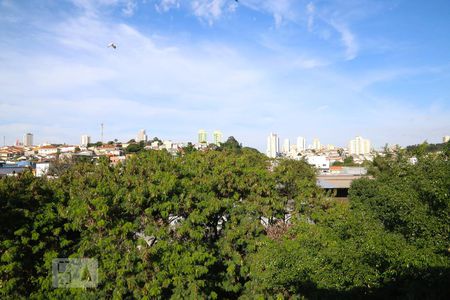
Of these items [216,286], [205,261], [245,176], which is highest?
[245,176]

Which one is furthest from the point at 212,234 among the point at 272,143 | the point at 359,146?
the point at 359,146

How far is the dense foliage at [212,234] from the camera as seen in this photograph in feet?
21.1

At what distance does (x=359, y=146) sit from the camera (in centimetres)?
13250

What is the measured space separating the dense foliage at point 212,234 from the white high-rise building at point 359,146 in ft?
415

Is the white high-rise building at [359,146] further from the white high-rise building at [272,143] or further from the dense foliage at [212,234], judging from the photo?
the dense foliage at [212,234]

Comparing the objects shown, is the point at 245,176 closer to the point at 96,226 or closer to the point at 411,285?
the point at 96,226

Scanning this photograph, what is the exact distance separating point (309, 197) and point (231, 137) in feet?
150

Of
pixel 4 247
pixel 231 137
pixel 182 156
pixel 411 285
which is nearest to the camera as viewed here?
pixel 411 285

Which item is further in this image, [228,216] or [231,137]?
[231,137]

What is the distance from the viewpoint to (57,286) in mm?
7637

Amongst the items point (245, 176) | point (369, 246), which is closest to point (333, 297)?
point (369, 246)

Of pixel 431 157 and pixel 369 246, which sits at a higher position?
pixel 431 157

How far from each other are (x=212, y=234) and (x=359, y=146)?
13237 centimetres

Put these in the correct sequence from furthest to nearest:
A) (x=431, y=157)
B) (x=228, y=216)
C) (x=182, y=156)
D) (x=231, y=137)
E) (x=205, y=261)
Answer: (x=231, y=137)
(x=431, y=157)
(x=182, y=156)
(x=228, y=216)
(x=205, y=261)
